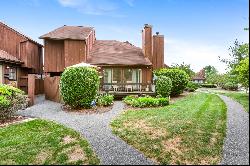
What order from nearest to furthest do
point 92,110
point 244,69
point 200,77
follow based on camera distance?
point 244,69 → point 92,110 → point 200,77

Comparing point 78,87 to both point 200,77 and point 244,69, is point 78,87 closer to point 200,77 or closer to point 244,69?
point 244,69

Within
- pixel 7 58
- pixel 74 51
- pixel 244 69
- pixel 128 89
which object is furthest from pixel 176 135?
pixel 7 58

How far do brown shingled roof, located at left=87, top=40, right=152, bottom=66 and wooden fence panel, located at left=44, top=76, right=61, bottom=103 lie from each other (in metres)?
5.53

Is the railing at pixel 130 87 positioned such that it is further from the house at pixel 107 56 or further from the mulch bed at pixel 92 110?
the mulch bed at pixel 92 110

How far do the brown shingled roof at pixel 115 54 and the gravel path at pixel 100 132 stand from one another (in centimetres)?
1011

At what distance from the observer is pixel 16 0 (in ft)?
56.9

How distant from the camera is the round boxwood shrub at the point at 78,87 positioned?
1802cm

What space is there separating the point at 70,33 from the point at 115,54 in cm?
504

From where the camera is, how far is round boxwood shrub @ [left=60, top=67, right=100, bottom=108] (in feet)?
59.1

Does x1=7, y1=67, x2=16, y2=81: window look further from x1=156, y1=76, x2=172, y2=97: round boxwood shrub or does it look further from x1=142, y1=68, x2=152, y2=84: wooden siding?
x1=156, y1=76, x2=172, y2=97: round boxwood shrub

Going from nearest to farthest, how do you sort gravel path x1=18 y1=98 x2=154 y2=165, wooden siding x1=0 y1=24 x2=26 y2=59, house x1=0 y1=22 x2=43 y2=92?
gravel path x1=18 y1=98 x2=154 y2=165 < house x1=0 y1=22 x2=43 y2=92 < wooden siding x1=0 y1=24 x2=26 y2=59

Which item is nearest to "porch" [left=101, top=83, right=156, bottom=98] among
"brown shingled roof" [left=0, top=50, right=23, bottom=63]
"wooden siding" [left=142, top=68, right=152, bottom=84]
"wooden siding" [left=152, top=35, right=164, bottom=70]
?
"wooden siding" [left=142, top=68, right=152, bottom=84]

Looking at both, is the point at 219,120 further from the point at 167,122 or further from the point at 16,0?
the point at 16,0

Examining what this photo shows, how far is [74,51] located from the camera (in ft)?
92.3
